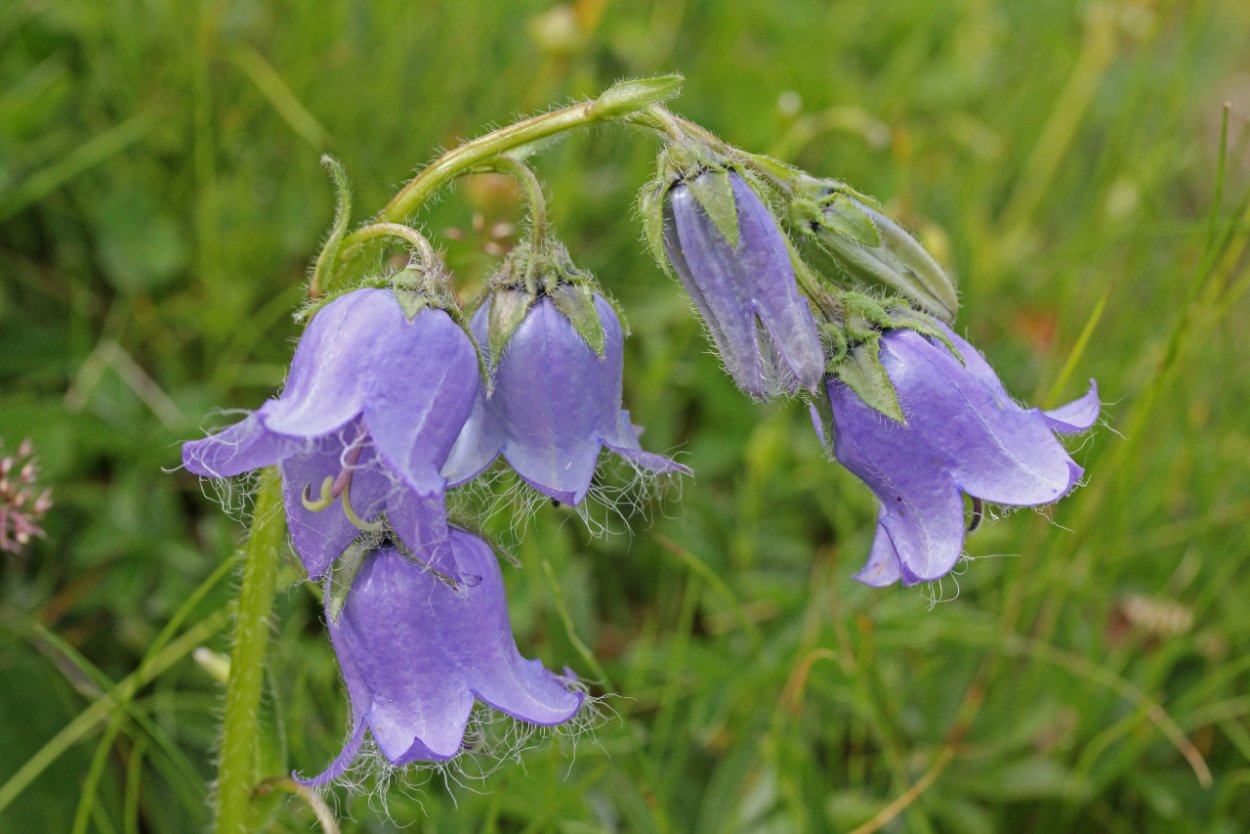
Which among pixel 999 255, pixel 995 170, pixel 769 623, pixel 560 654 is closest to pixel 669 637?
pixel 769 623

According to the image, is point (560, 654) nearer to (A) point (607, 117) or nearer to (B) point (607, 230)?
(A) point (607, 117)

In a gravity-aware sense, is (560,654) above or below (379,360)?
below

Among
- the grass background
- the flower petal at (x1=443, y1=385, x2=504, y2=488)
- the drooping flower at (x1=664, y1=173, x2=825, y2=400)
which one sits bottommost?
the grass background

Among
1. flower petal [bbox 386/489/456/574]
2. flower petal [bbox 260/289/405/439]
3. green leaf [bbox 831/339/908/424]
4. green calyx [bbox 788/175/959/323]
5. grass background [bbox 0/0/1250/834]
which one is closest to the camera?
flower petal [bbox 260/289/405/439]

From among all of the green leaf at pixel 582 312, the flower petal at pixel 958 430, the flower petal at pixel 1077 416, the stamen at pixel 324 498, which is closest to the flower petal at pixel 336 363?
the stamen at pixel 324 498

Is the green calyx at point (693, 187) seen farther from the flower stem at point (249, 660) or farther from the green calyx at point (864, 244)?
the flower stem at point (249, 660)

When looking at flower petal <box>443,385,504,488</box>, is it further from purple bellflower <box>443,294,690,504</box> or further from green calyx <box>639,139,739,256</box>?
green calyx <box>639,139,739,256</box>

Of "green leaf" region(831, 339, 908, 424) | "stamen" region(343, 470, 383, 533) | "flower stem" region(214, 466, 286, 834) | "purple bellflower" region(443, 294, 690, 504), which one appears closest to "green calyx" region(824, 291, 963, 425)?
"green leaf" region(831, 339, 908, 424)
